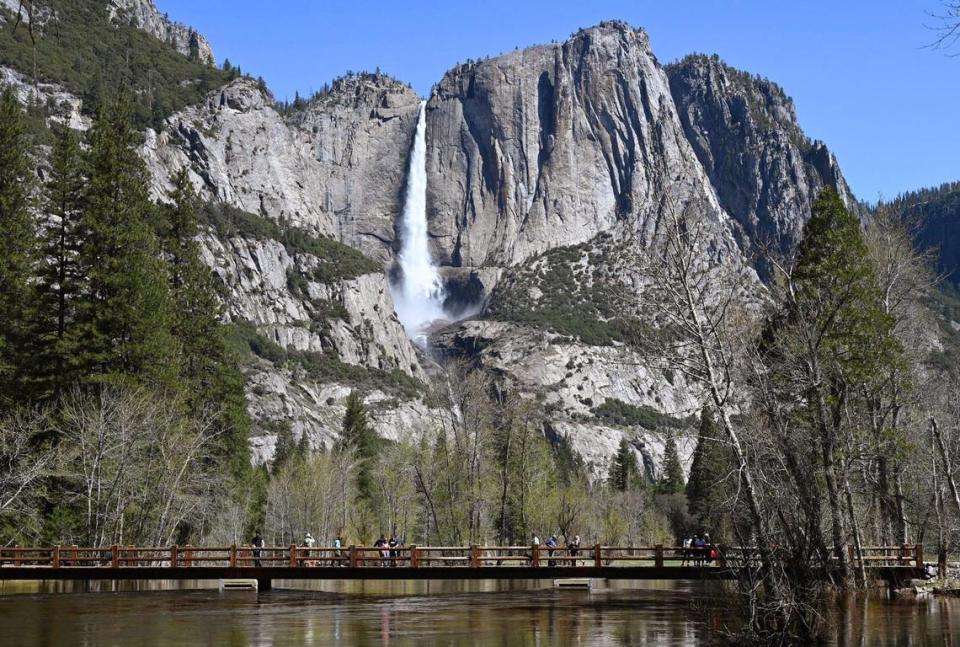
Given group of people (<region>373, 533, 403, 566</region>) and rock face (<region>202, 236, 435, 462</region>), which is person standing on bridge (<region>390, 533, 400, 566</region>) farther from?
rock face (<region>202, 236, 435, 462</region>)

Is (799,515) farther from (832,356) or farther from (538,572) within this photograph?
(538,572)

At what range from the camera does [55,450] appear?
4525 cm

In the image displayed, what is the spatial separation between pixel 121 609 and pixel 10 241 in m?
24.1

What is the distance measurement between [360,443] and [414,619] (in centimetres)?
7075

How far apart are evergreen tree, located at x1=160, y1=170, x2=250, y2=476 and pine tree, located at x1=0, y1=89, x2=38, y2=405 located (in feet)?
28.6

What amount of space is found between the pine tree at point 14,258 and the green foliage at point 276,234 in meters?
120

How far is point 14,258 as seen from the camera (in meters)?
49.8

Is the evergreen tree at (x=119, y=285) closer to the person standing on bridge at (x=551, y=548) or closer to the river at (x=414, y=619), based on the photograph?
the river at (x=414, y=619)

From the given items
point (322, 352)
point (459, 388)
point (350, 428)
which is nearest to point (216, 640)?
point (459, 388)

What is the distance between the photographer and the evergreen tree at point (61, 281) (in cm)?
4803

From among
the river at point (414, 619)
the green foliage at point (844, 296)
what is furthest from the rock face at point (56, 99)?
the green foliage at point (844, 296)

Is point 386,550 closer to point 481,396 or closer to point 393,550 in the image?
point 393,550

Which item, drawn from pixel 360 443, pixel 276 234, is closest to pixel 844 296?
pixel 360 443

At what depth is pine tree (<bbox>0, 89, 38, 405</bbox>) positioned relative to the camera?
157 ft
